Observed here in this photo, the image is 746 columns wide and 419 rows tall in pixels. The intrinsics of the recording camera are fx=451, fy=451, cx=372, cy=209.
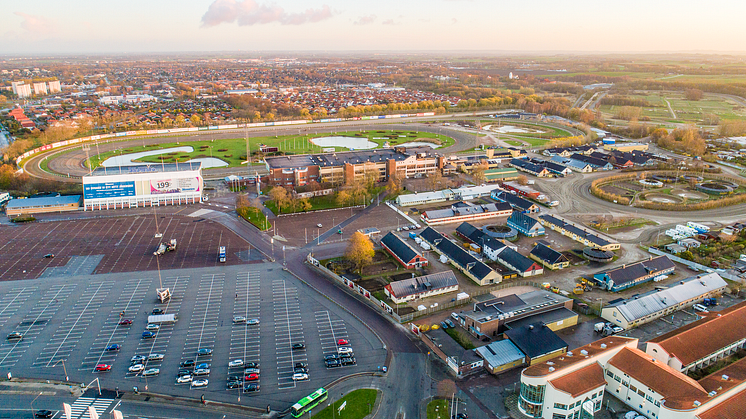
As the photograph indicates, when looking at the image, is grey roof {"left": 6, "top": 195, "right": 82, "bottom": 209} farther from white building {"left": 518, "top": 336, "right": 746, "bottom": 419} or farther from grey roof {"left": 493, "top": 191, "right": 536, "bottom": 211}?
white building {"left": 518, "top": 336, "right": 746, "bottom": 419}

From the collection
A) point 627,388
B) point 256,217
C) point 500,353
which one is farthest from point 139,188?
point 627,388

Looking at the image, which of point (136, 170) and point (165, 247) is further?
point (136, 170)

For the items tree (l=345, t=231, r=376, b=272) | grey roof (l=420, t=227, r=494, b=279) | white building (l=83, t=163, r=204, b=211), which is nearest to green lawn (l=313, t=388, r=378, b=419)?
tree (l=345, t=231, r=376, b=272)

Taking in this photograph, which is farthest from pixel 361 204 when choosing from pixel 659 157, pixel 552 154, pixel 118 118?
pixel 118 118

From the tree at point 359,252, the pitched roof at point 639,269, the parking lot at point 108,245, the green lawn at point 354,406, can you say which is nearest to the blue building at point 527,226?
the pitched roof at point 639,269

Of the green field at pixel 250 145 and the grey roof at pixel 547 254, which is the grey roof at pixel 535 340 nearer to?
the grey roof at pixel 547 254

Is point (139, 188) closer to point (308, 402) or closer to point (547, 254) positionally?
point (308, 402)
